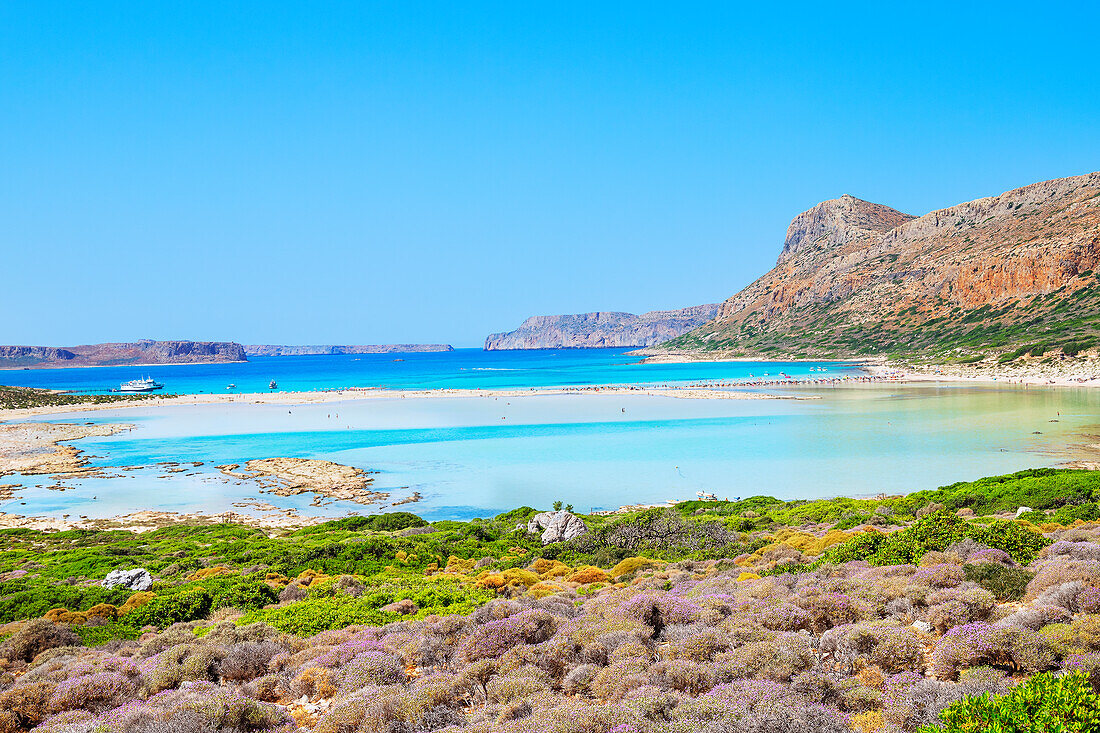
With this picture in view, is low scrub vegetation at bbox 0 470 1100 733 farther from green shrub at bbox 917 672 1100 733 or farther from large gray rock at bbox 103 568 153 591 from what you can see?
large gray rock at bbox 103 568 153 591

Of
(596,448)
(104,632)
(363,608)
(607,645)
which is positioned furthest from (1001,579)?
(596,448)

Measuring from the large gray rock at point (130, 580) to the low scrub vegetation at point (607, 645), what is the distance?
0.49m

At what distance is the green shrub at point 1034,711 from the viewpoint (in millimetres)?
4898

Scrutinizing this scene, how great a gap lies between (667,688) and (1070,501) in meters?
18.9

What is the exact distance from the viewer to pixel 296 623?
11070 mm

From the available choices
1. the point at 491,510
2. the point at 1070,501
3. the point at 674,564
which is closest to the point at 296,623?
the point at 674,564

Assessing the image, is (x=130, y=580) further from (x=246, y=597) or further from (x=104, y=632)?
(x=104, y=632)

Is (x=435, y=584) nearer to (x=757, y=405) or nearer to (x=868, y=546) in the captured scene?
(x=868, y=546)

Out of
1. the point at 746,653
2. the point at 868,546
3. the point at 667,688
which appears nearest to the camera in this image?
the point at 667,688

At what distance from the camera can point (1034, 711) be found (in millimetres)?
5172

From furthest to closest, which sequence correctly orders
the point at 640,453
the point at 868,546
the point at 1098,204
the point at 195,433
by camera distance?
1. the point at 1098,204
2. the point at 195,433
3. the point at 640,453
4. the point at 868,546

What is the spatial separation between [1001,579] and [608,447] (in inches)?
1333

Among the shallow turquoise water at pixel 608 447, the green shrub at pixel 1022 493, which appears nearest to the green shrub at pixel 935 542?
the green shrub at pixel 1022 493

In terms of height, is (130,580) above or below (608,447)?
above
